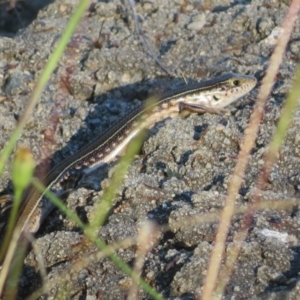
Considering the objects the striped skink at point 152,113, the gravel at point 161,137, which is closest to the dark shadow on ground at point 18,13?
the gravel at point 161,137

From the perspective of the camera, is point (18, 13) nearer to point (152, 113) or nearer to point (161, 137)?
point (152, 113)

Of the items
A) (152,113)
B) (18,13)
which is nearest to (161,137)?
(152,113)

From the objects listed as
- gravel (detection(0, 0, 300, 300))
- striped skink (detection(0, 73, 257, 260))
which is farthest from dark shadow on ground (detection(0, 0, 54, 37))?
striped skink (detection(0, 73, 257, 260))

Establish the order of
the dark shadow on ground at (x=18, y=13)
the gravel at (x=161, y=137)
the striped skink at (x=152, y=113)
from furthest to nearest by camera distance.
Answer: the dark shadow on ground at (x=18, y=13), the striped skink at (x=152, y=113), the gravel at (x=161, y=137)

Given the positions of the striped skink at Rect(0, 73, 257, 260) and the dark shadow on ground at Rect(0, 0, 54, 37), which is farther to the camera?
the dark shadow on ground at Rect(0, 0, 54, 37)

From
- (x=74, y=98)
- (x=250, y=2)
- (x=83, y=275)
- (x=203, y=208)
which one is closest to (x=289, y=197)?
(x=203, y=208)

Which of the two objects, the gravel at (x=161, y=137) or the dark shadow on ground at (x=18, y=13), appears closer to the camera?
the gravel at (x=161, y=137)

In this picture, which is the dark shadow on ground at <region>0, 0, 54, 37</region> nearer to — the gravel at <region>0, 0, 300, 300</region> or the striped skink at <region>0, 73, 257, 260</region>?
the gravel at <region>0, 0, 300, 300</region>

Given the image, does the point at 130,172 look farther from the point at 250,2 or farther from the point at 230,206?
the point at 250,2

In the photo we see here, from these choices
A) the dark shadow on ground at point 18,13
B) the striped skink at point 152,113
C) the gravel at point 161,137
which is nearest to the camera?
the gravel at point 161,137

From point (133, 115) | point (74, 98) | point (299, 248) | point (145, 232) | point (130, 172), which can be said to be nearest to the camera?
point (299, 248)

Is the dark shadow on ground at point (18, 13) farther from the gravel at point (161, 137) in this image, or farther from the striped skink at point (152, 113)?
the striped skink at point (152, 113)
